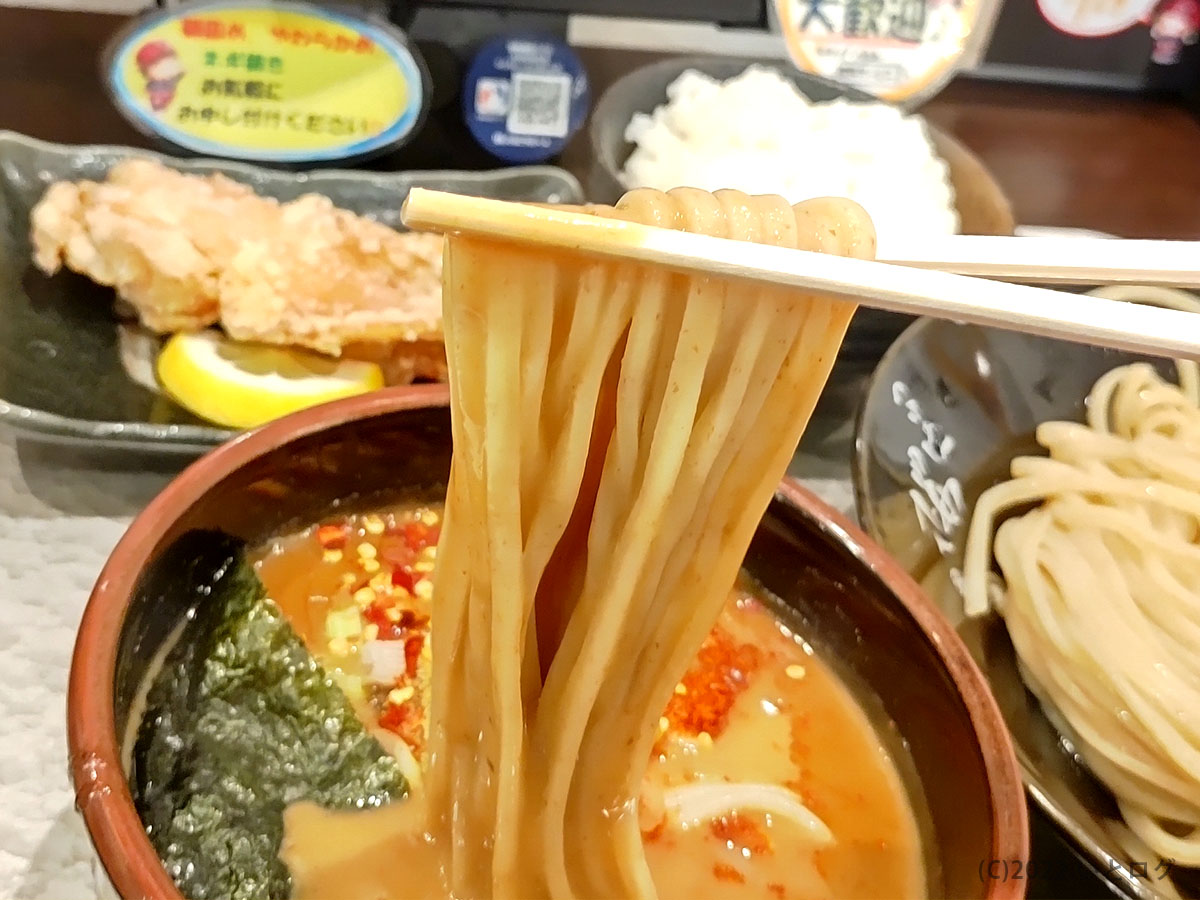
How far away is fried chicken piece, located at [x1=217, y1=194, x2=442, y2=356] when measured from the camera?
55.7 inches

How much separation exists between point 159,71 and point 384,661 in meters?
1.10

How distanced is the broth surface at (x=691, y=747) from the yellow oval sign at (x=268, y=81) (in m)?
0.79

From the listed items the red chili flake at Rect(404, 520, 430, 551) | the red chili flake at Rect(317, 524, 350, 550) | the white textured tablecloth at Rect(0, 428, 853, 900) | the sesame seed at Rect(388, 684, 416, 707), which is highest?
the red chili flake at Rect(317, 524, 350, 550)

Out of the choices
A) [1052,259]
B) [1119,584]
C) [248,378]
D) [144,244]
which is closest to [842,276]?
[1052,259]

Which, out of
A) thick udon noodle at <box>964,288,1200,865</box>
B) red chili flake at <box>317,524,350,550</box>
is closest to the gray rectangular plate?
red chili flake at <box>317,524,350,550</box>

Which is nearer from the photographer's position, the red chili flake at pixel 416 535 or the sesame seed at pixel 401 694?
the sesame seed at pixel 401 694

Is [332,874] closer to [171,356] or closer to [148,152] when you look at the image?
[171,356]

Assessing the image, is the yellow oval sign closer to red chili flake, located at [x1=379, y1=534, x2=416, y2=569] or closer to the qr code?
the qr code

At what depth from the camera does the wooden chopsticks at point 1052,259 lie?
69 cm

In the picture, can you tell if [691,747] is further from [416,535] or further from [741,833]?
[416,535]

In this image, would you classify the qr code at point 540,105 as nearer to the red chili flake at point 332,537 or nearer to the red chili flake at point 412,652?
the red chili flake at point 332,537

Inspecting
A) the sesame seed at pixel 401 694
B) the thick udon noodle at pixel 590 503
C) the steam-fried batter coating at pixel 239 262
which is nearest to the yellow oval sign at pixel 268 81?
the steam-fried batter coating at pixel 239 262

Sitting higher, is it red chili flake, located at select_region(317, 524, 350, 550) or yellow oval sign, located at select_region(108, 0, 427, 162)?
yellow oval sign, located at select_region(108, 0, 427, 162)

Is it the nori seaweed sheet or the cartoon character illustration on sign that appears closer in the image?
the nori seaweed sheet
